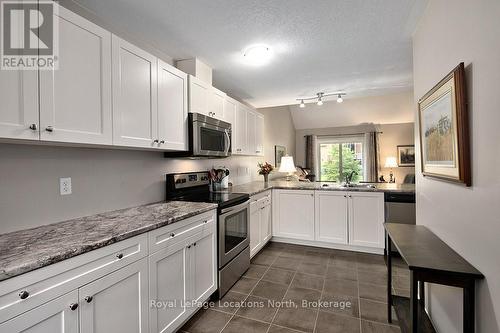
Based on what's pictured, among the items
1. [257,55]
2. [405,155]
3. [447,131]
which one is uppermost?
[257,55]

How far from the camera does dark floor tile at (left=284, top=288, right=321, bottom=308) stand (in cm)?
217

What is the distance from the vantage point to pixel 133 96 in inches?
68.9

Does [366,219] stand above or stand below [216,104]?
below

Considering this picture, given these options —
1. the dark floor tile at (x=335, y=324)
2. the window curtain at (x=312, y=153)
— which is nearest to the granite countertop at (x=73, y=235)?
the dark floor tile at (x=335, y=324)

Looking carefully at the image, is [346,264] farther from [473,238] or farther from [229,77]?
[229,77]

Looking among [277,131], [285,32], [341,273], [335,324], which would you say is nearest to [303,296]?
[335,324]

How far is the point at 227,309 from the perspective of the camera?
2.08 metres

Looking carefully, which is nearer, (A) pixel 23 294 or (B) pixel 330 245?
(A) pixel 23 294

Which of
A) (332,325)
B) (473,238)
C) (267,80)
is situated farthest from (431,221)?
(267,80)

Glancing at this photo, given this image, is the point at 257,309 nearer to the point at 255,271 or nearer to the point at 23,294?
the point at 255,271

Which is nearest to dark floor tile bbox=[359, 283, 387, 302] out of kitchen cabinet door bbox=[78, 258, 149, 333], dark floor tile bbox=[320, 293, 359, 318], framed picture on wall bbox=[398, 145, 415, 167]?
dark floor tile bbox=[320, 293, 359, 318]

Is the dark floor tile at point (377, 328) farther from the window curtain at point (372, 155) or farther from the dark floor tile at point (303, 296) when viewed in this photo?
the window curtain at point (372, 155)

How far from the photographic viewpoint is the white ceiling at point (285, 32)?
1710mm

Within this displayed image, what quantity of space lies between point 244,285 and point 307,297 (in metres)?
0.64
